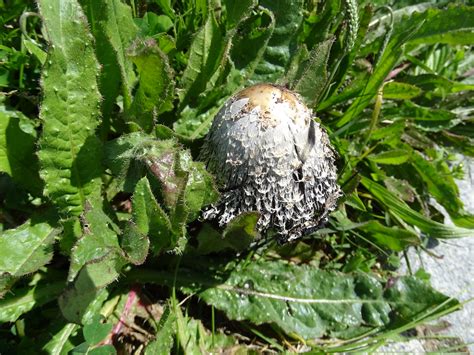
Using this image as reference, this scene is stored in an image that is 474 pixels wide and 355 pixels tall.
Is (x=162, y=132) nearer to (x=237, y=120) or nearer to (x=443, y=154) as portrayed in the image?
(x=237, y=120)

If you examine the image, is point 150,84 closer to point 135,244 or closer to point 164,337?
point 135,244

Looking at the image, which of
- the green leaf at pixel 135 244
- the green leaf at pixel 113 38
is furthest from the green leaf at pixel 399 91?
the green leaf at pixel 135 244

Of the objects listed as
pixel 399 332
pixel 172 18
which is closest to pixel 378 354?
pixel 399 332

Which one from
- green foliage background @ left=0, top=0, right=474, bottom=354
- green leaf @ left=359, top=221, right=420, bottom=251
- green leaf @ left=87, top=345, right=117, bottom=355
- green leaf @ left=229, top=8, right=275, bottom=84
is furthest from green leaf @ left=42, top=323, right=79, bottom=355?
green leaf @ left=359, top=221, right=420, bottom=251

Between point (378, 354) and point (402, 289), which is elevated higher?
point (402, 289)

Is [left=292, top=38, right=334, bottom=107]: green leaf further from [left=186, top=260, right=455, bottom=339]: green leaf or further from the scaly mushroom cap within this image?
[left=186, top=260, right=455, bottom=339]: green leaf

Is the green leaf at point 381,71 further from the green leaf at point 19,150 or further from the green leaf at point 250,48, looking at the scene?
the green leaf at point 19,150

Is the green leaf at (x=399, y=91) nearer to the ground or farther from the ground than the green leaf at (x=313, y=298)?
farther from the ground

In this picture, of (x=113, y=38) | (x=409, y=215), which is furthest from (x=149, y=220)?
(x=409, y=215)
